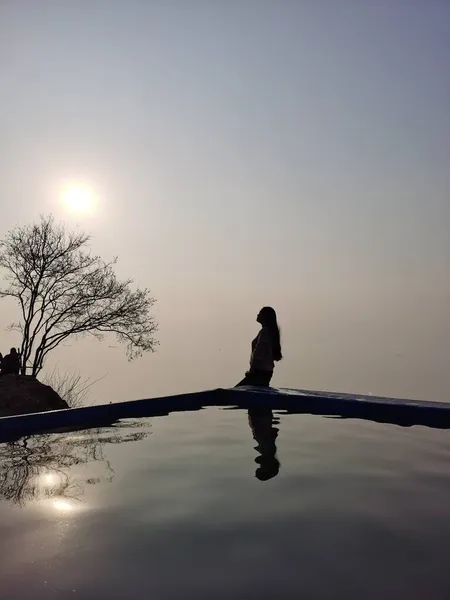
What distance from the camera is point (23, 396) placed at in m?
14.5

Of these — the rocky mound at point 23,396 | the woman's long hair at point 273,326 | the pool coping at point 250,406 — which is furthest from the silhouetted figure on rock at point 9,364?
the woman's long hair at point 273,326

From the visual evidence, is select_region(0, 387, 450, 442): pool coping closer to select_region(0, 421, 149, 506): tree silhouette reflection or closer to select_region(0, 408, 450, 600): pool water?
select_region(0, 421, 149, 506): tree silhouette reflection

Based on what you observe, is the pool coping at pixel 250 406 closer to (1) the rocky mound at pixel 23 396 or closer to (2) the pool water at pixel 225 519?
(2) the pool water at pixel 225 519

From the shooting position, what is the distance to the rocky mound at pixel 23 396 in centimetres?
1398

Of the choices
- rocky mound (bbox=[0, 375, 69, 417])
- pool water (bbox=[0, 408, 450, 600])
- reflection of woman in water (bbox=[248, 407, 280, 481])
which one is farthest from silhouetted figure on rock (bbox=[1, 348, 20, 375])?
pool water (bbox=[0, 408, 450, 600])

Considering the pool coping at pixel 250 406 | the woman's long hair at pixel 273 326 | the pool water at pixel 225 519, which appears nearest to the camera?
the pool water at pixel 225 519

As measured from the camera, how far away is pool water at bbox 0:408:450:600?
6.21 ft

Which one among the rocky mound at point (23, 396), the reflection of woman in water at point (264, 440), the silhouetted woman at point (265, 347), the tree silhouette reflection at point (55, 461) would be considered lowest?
the rocky mound at point (23, 396)

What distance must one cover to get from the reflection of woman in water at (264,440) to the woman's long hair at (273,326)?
3.34 ft

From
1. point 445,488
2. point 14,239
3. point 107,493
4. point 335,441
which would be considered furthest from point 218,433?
point 14,239

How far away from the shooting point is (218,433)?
16.1ft

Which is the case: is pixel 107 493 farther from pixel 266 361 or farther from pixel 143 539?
pixel 266 361

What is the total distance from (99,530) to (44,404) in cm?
1380

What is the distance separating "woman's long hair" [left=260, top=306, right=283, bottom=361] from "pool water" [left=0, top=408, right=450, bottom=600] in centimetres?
292
